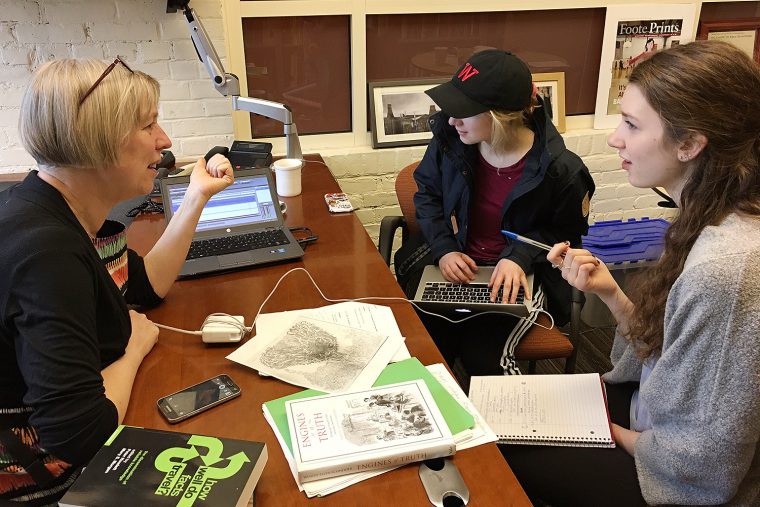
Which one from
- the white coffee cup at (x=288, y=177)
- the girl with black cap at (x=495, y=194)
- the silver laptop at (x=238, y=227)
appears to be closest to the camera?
the silver laptop at (x=238, y=227)

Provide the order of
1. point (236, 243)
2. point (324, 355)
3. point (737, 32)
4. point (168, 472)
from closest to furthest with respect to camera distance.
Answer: point (168, 472), point (324, 355), point (236, 243), point (737, 32)

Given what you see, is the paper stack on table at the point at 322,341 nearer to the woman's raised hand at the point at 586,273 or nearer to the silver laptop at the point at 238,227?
the silver laptop at the point at 238,227

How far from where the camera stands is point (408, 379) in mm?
1138

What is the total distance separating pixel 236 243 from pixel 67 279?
2.39 ft

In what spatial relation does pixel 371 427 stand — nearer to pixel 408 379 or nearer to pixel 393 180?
pixel 408 379

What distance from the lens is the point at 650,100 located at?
4.00 feet

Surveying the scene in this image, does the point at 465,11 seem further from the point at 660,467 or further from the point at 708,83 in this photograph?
the point at 660,467

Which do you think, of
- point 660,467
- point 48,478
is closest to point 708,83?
point 660,467

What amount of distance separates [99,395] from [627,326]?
114cm

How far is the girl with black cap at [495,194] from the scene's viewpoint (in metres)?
1.72

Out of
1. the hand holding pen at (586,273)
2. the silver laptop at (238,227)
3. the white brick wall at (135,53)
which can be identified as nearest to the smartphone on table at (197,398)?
the silver laptop at (238,227)

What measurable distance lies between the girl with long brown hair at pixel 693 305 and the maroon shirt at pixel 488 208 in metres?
0.60

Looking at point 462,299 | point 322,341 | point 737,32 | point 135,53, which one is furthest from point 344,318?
point 737,32

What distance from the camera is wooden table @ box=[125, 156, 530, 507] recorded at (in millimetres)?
902
